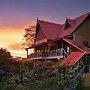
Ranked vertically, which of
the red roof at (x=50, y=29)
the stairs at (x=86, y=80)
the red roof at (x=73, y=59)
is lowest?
the stairs at (x=86, y=80)

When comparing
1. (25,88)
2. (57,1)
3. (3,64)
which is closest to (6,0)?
(57,1)

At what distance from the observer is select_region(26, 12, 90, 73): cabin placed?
30031mm

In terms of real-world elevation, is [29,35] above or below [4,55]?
above

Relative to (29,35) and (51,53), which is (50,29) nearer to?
(51,53)

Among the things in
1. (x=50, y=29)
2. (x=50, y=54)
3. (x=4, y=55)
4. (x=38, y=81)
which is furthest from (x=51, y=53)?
(x=38, y=81)

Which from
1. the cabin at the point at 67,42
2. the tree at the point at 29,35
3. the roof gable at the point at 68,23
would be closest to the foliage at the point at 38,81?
the cabin at the point at 67,42

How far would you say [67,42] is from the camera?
1292 inches

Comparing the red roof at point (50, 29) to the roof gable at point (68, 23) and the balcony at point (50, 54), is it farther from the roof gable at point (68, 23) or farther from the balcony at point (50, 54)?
the balcony at point (50, 54)

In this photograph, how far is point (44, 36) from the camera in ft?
132

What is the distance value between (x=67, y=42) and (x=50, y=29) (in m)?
8.44

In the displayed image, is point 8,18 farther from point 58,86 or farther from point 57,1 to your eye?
point 58,86

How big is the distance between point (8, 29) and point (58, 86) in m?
19.9

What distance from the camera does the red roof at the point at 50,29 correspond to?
39162mm

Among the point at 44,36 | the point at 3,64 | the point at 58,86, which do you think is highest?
the point at 44,36
